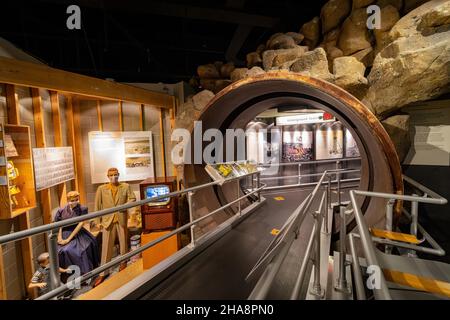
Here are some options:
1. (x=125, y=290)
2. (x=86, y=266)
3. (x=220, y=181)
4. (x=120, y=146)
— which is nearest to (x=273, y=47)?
(x=220, y=181)

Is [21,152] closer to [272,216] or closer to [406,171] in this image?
[272,216]

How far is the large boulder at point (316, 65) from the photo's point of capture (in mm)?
4727

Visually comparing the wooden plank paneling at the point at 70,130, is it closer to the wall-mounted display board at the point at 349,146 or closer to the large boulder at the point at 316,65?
the large boulder at the point at 316,65

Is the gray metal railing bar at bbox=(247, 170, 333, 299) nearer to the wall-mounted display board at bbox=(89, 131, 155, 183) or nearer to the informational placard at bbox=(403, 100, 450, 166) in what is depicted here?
the informational placard at bbox=(403, 100, 450, 166)

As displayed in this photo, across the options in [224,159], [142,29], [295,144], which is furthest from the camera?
[295,144]

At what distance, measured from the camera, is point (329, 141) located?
10.5 metres

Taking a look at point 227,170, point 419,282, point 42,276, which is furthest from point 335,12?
point 42,276

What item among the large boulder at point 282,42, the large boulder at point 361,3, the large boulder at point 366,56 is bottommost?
the large boulder at point 366,56

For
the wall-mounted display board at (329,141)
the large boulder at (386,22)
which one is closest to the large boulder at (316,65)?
the large boulder at (386,22)

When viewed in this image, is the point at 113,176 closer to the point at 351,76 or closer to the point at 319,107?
the point at 319,107

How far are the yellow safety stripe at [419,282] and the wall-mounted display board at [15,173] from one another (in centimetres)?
628

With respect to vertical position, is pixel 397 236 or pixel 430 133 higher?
pixel 430 133

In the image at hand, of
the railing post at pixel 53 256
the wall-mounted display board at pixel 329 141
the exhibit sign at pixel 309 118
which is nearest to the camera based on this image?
the railing post at pixel 53 256

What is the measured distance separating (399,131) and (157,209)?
19.3 feet
